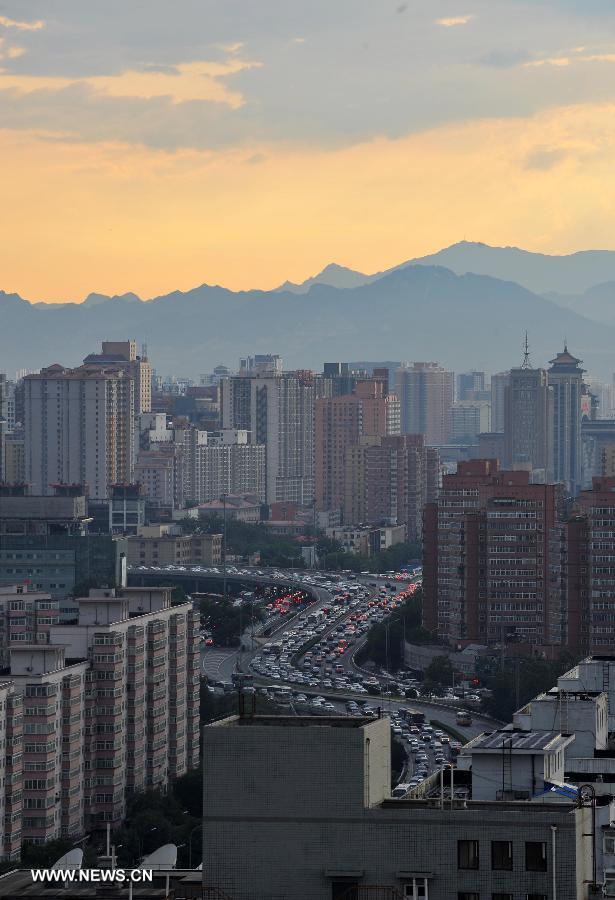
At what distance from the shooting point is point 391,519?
99.3 meters

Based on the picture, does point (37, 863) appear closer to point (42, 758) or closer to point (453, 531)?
point (42, 758)

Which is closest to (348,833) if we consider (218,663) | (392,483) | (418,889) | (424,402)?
(418,889)

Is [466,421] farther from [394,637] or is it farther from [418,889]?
[418,889]

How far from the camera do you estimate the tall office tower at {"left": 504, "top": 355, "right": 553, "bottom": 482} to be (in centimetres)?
14412

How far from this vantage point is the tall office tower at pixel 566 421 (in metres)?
145

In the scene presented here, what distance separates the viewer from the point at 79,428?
360 feet

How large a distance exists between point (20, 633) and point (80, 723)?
997 centimetres

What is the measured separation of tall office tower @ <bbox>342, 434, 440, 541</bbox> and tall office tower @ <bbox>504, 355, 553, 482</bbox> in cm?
3932

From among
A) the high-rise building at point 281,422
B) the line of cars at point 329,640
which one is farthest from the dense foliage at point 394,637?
the high-rise building at point 281,422

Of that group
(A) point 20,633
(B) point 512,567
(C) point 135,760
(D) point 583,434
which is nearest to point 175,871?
(C) point 135,760

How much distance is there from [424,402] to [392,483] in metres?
87.3

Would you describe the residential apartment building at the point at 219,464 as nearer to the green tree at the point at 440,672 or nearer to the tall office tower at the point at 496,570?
the tall office tower at the point at 496,570

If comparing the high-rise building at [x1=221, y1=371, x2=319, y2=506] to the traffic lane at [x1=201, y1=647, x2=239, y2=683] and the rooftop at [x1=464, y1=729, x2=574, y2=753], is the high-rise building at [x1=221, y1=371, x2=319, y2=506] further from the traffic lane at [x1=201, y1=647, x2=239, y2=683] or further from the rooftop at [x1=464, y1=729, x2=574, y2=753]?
the rooftop at [x1=464, y1=729, x2=574, y2=753]

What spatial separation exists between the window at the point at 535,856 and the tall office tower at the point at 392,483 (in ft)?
281
